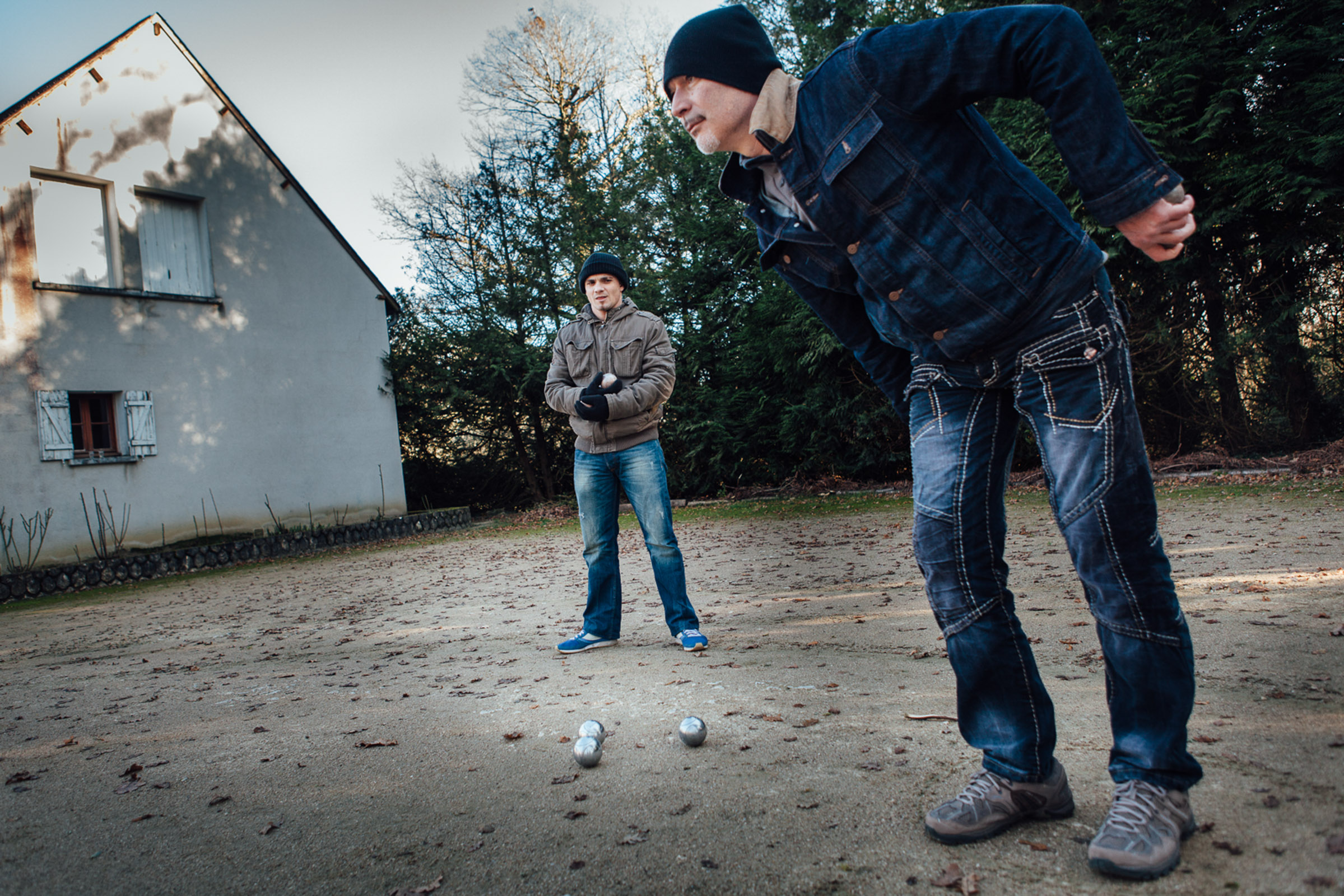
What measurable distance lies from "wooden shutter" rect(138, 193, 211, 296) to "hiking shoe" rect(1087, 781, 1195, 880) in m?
15.5

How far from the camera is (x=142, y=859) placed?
2.32 metres

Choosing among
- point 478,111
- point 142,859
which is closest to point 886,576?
point 142,859

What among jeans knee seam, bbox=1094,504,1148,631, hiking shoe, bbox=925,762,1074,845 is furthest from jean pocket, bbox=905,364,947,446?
hiking shoe, bbox=925,762,1074,845

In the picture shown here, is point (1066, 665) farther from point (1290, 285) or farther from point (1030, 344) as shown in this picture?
point (1290, 285)

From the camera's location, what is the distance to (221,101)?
15.1 meters

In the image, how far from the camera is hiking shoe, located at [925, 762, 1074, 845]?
2.00 metres

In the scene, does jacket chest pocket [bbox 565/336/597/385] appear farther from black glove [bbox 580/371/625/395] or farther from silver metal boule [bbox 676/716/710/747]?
silver metal boule [bbox 676/716/710/747]

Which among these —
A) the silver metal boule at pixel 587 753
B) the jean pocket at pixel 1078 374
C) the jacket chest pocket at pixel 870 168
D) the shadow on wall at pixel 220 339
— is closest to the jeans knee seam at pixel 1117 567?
the jean pocket at pixel 1078 374

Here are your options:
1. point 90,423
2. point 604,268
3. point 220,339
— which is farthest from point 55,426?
point 604,268

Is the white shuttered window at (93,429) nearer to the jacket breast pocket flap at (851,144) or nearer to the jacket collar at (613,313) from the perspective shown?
the jacket collar at (613,313)

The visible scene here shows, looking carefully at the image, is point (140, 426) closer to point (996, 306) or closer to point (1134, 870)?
point (996, 306)

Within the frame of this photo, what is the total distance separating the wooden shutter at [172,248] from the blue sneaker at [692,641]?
13.1 metres

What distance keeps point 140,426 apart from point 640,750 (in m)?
13.4

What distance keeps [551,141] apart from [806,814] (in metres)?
21.2
